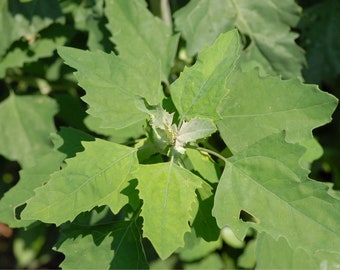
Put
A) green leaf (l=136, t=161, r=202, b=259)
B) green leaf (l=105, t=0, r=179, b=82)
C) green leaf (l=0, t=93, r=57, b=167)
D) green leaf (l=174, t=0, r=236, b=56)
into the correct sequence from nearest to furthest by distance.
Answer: green leaf (l=136, t=161, r=202, b=259)
green leaf (l=105, t=0, r=179, b=82)
green leaf (l=174, t=0, r=236, b=56)
green leaf (l=0, t=93, r=57, b=167)

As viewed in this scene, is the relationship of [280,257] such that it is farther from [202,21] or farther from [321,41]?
[321,41]

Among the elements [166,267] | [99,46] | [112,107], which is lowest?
[166,267]

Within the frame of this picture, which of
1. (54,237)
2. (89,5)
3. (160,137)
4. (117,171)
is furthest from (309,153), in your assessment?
(54,237)

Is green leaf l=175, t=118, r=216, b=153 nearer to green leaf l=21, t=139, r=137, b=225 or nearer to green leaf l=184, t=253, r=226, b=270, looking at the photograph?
green leaf l=21, t=139, r=137, b=225

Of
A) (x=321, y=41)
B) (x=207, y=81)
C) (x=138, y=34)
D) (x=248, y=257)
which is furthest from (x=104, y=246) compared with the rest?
(x=321, y=41)

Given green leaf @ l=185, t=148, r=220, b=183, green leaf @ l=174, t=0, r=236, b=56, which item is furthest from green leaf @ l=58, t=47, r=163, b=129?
green leaf @ l=174, t=0, r=236, b=56

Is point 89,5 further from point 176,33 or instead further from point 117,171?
point 117,171
